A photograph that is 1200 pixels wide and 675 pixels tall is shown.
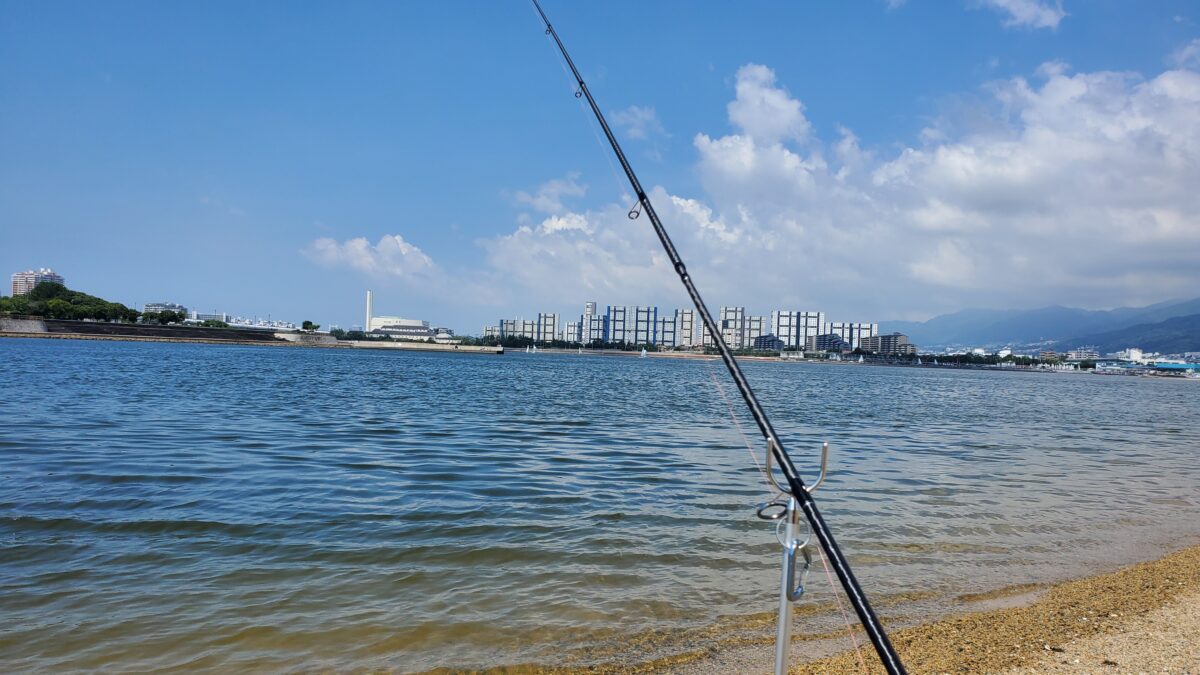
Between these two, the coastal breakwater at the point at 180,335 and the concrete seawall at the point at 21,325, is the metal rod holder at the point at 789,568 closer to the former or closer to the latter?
the coastal breakwater at the point at 180,335

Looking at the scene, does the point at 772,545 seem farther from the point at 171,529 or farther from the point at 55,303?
the point at 55,303

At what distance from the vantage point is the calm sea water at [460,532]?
5012mm

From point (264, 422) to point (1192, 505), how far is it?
700 inches

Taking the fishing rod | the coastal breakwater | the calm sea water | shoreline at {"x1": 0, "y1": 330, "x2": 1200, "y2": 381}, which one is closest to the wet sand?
the calm sea water

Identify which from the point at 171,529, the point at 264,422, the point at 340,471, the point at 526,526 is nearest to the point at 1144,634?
the point at 526,526

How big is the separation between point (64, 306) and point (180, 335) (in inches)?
701

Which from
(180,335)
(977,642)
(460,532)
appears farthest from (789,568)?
(180,335)

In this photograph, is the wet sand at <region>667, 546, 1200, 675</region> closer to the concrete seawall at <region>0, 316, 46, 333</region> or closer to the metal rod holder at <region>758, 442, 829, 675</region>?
the metal rod holder at <region>758, 442, 829, 675</region>

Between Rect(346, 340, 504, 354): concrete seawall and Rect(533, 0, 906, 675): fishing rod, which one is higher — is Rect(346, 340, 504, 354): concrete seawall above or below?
below

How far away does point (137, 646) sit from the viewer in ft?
15.3

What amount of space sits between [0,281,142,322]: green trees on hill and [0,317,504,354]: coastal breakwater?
17.7 feet

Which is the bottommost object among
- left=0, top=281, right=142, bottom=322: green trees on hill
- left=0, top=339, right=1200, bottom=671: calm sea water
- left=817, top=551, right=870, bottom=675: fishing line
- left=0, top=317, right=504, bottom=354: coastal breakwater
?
left=0, top=339, right=1200, bottom=671: calm sea water

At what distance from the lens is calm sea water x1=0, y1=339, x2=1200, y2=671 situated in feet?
16.4

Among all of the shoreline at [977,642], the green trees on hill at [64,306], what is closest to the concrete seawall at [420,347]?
the green trees on hill at [64,306]
